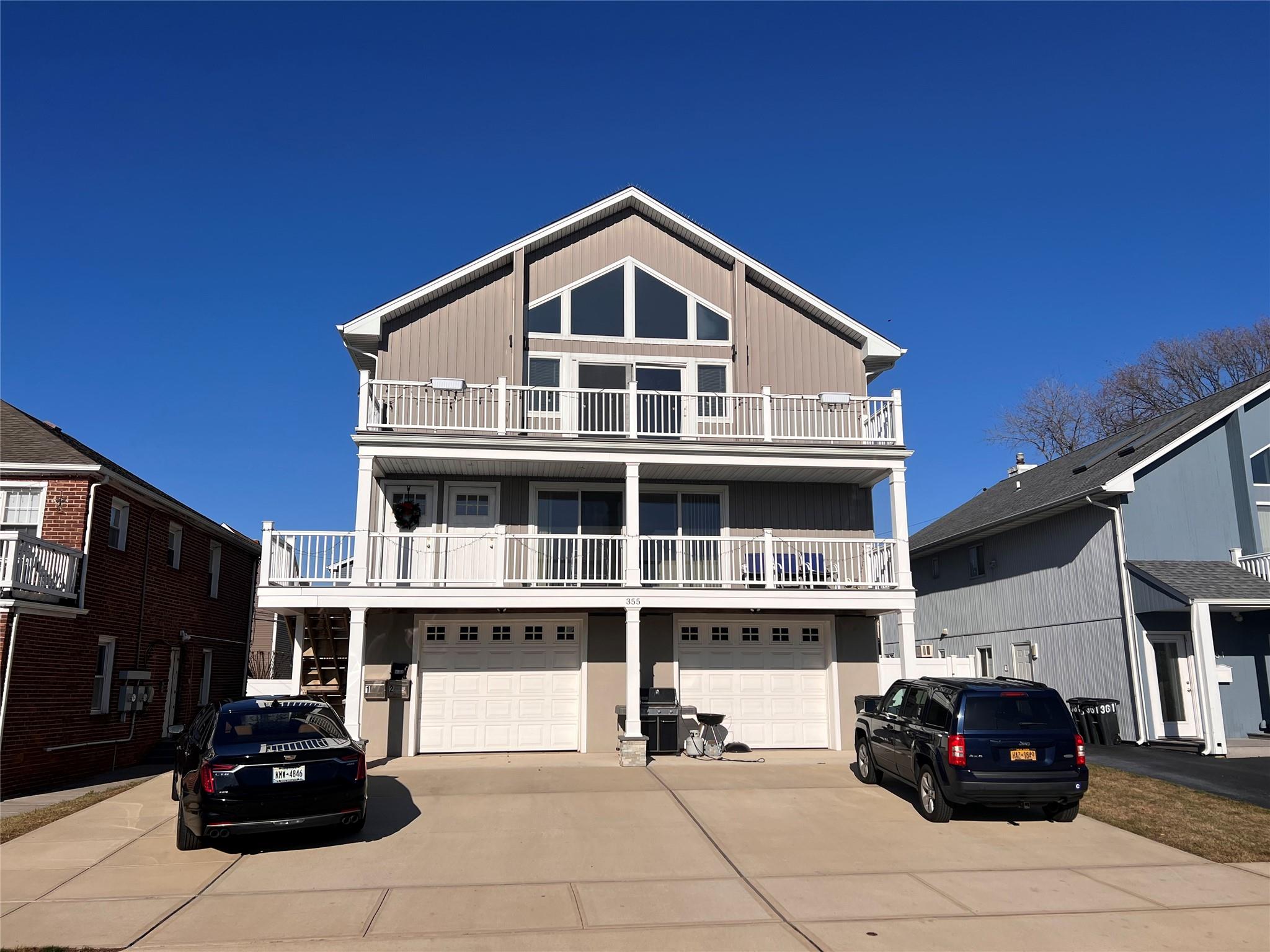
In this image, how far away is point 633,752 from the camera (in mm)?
14633

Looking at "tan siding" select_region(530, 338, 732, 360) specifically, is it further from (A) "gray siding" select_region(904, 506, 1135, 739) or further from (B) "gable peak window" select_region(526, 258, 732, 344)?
(A) "gray siding" select_region(904, 506, 1135, 739)

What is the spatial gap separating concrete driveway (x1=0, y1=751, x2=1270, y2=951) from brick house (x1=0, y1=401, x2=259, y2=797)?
441 cm

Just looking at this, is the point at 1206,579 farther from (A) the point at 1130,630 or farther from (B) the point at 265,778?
(B) the point at 265,778

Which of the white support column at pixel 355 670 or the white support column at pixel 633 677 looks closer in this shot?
the white support column at pixel 355 670

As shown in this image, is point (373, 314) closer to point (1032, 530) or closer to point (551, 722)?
point (551, 722)

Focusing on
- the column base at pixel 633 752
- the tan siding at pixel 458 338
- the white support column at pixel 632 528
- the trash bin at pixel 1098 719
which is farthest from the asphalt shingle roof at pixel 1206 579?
the tan siding at pixel 458 338

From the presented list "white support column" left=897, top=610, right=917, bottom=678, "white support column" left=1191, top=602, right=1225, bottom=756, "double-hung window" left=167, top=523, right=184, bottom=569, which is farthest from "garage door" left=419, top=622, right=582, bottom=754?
"white support column" left=1191, top=602, right=1225, bottom=756

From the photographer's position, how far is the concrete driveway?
6.64 m

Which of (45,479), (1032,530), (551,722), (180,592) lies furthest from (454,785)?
(1032,530)

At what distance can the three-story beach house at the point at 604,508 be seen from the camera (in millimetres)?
15773

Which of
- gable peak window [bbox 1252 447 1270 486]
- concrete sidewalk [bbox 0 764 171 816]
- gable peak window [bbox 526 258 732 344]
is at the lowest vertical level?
concrete sidewalk [bbox 0 764 171 816]

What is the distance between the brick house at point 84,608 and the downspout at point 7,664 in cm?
1

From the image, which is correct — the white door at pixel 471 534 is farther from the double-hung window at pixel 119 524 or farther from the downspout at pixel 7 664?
the downspout at pixel 7 664

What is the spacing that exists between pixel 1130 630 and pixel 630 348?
461 inches
